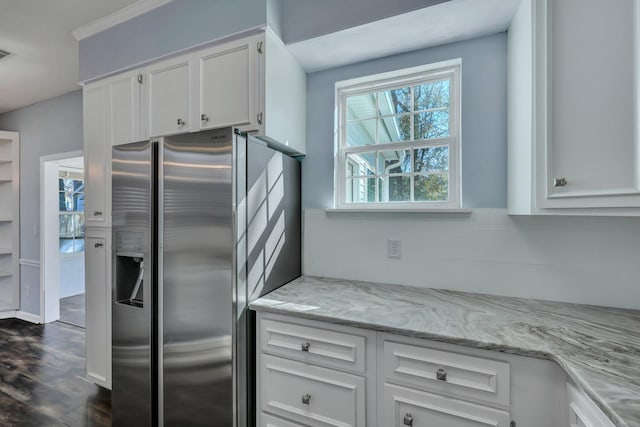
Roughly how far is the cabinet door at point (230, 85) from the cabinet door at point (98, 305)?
1.26 m

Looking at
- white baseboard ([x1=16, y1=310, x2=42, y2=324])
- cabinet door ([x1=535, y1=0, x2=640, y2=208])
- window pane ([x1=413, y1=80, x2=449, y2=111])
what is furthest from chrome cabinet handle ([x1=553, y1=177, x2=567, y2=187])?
white baseboard ([x1=16, y1=310, x2=42, y2=324])

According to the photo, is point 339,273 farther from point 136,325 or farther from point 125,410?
point 125,410

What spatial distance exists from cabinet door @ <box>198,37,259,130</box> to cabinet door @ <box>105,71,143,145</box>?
584mm

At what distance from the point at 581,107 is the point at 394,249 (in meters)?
1.13

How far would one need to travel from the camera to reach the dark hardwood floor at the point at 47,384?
2000 millimetres

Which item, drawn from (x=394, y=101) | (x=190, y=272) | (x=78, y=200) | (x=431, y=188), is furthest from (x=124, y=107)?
(x=78, y=200)

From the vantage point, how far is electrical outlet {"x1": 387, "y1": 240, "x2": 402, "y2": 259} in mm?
1903

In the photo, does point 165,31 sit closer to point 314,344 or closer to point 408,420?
point 314,344

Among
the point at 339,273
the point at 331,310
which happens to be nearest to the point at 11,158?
the point at 339,273

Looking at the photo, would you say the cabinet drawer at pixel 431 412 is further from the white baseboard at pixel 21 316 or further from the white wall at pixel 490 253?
the white baseboard at pixel 21 316

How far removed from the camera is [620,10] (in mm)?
→ 1046

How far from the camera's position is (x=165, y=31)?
6.54 feet

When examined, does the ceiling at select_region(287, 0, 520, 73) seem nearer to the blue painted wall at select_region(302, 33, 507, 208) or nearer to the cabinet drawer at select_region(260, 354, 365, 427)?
the blue painted wall at select_region(302, 33, 507, 208)

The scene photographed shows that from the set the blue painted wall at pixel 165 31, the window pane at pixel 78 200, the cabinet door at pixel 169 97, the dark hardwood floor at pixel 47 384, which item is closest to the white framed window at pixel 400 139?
the blue painted wall at pixel 165 31
